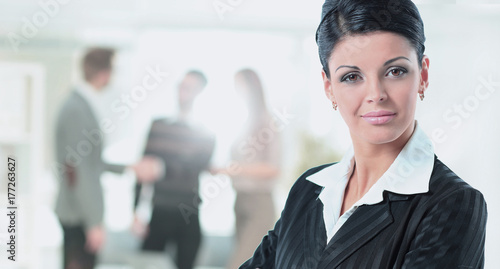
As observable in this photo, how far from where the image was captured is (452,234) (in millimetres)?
826

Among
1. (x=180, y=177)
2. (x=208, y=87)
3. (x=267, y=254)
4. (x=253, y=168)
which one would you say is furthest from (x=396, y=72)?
(x=208, y=87)

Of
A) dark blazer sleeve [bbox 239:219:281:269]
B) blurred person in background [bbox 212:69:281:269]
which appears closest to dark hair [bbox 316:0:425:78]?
dark blazer sleeve [bbox 239:219:281:269]

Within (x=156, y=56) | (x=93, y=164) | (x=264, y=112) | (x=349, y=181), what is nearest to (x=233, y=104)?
(x=264, y=112)

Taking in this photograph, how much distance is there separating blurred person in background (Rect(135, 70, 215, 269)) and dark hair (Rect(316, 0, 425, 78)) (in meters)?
2.53

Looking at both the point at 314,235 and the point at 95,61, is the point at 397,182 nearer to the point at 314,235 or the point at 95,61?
the point at 314,235

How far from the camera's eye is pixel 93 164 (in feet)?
10.9

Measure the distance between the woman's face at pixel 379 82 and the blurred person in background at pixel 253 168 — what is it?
2.34m

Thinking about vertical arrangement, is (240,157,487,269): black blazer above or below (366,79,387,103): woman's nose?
below

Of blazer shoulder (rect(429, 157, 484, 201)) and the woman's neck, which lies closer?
blazer shoulder (rect(429, 157, 484, 201))

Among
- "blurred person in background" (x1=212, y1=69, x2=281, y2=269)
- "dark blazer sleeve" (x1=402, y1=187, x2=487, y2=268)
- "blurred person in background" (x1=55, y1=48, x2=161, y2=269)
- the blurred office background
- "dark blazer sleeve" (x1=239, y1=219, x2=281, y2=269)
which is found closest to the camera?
"dark blazer sleeve" (x1=402, y1=187, x2=487, y2=268)

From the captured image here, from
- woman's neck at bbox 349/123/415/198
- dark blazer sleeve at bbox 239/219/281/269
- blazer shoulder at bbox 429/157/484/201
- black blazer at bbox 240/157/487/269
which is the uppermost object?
woman's neck at bbox 349/123/415/198

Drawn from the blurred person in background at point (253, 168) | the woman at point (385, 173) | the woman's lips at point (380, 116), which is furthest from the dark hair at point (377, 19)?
the blurred person in background at point (253, 168)

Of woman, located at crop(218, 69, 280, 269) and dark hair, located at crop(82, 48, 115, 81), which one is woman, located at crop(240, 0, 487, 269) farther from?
dark hair, located at crop(82, 48, 115, 81)

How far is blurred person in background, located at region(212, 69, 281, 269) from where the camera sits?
10.9 feet
